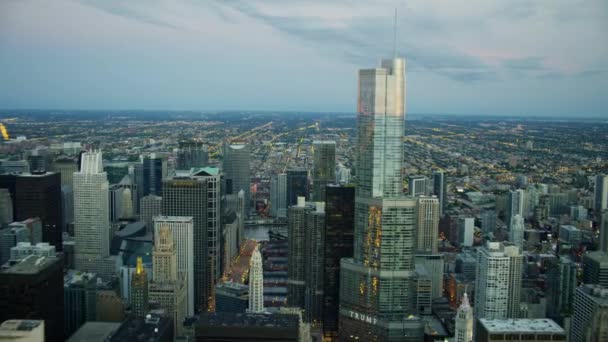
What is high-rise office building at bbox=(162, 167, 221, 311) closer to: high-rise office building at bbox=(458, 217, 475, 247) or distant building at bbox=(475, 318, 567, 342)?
high-rise office building at bbox=(458, 217, 475, 247)

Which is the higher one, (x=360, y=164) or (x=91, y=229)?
(x=360, y=164)

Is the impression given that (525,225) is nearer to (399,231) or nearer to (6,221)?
(399,231)

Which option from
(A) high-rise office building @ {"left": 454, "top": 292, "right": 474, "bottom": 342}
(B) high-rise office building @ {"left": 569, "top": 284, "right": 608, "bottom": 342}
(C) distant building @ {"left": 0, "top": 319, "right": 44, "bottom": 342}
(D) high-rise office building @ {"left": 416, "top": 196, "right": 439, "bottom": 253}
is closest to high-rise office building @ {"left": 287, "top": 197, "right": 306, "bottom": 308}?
(D) high-rise office building @ {"left": 416, "top": 196, "right": 439, "bottom": 253}

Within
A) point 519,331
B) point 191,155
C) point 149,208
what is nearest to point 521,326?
point 519,331

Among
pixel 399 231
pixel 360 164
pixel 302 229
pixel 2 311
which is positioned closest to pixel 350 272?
pixel 399 231

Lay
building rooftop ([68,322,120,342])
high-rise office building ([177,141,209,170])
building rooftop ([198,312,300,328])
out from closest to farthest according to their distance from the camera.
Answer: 1. building rooftop ([198,312,300,328])
2. building rooftop ([68,322,120,342])
3. high-rise office building ([177,141,209,170])

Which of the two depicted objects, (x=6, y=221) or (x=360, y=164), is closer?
(x=360, y=164)

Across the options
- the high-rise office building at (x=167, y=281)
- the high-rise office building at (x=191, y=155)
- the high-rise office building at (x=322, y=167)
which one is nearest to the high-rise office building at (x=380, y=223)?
the high-rise office building at (x=167, y=281)
